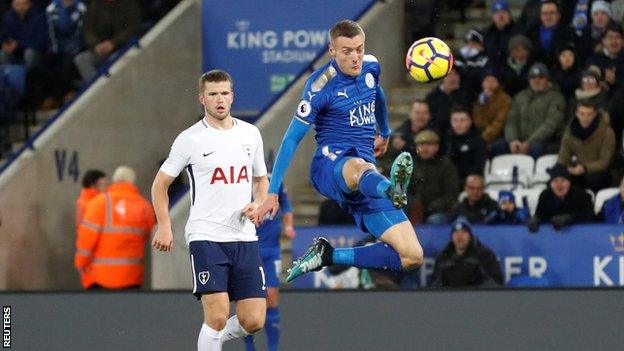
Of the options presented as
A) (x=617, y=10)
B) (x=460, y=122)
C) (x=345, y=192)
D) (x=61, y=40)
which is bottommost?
(x=345, y=192)

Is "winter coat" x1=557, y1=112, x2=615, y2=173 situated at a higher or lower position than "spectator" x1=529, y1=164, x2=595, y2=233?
higher

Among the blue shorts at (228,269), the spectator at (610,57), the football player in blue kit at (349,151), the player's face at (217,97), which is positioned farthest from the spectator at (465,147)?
the player's face at (217,97)

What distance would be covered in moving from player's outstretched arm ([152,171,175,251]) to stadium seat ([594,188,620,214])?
436 cm

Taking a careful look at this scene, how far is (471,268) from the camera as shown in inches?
488

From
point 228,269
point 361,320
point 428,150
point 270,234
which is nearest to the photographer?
point 228,269

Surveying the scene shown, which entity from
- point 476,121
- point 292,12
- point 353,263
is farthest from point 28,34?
point 353,263

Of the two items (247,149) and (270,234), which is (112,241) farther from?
(247,149)

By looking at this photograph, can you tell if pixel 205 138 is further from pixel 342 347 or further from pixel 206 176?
pixel 342 347

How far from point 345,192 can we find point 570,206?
10.1 feet

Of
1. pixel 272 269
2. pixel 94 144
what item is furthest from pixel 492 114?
pixel 94 144

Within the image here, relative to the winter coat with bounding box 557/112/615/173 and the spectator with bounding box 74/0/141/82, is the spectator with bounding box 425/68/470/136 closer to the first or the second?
the winter coat with bounding box 557/112/615/173

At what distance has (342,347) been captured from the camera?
37.4 feet

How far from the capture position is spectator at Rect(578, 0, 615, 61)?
13.6m

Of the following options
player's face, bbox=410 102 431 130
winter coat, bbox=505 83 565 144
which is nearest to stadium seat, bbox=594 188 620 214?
winter coat, bbox=505 83 565 144
